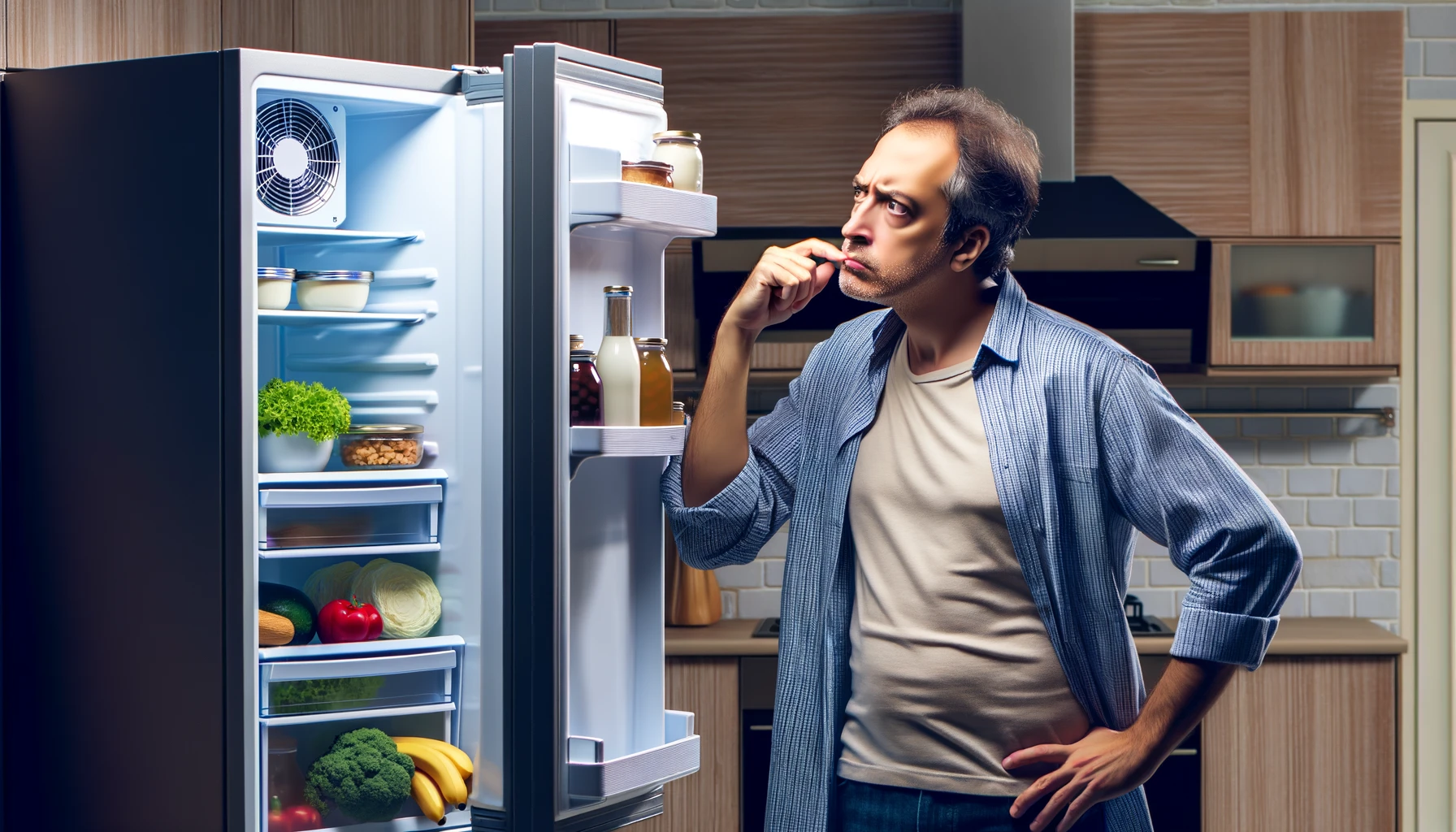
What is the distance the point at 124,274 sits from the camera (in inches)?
62.9

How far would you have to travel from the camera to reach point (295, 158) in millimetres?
1714

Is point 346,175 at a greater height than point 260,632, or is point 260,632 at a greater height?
point 346,175

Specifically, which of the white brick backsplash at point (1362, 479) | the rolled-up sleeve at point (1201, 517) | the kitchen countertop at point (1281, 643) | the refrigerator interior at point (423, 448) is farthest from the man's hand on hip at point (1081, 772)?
the white brick backsplash at point (1362, 479)

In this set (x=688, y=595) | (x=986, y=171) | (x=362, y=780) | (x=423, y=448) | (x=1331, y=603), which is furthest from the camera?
(x=1331, y=603)

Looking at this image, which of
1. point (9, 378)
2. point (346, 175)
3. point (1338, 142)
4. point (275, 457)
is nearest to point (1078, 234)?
point (1338, 142)

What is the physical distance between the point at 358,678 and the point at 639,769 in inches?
15.7

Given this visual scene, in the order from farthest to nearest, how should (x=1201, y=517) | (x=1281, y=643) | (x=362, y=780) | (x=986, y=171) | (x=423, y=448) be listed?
(x=1281, y=643) → (x=423, y=448) → (x=362, y=780) → (x=986, y=171) → (x=1201, y=517)

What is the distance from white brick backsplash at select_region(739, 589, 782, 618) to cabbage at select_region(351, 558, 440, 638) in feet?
6.27

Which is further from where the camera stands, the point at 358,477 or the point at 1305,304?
the point at 1305,304

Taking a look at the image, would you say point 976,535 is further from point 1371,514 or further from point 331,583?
point 1371,514

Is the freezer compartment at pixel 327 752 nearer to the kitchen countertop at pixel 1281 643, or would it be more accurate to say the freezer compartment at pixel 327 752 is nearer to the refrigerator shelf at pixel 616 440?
the refrigerator shelf at pixel 616 440

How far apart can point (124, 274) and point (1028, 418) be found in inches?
44.9

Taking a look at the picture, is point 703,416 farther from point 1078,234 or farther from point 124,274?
point 1078,234

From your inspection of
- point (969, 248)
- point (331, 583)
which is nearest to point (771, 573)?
point (331, 583)
